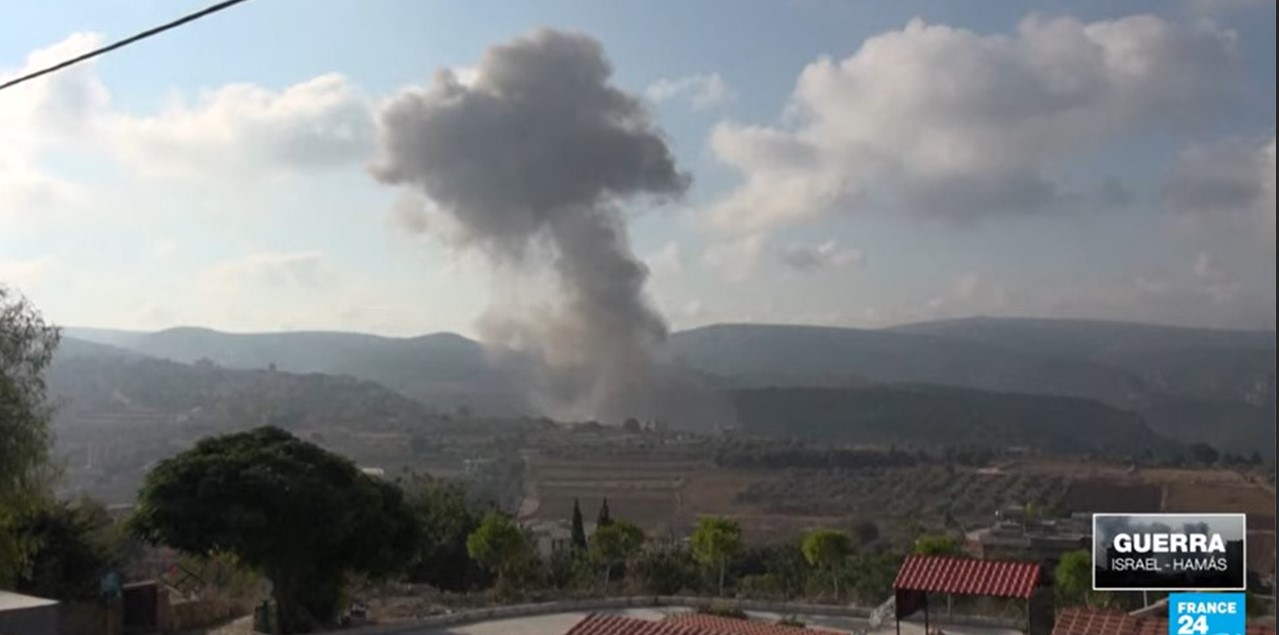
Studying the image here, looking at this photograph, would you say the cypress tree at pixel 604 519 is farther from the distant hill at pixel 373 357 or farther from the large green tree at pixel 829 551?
the distant hill at pixel 373 357

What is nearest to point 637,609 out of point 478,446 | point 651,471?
point 651,471

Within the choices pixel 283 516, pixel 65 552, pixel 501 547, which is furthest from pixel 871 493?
pixel 65 552

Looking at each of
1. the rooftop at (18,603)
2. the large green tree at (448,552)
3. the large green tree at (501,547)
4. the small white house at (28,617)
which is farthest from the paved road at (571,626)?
the small white house at (28,617)

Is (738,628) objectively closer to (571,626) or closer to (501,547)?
(571,626)

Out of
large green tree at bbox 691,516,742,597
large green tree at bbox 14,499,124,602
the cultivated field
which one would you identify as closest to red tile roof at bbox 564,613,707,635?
large green tree at bbox 14,499,124,602

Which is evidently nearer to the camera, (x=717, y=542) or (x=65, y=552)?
(x=65, y=552)
